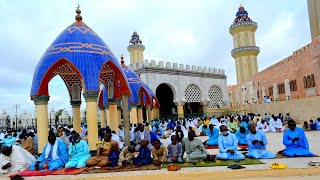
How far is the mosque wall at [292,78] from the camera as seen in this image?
59.1 ft

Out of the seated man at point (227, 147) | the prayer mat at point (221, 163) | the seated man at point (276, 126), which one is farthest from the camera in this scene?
the seated man at point (276, 126)

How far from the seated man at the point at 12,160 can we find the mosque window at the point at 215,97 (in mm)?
23933

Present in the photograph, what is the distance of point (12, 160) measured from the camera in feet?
24.6

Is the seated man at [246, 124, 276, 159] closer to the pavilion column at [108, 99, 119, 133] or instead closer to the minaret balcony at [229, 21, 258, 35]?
the pavilion column at [108, 99, 119, 133]

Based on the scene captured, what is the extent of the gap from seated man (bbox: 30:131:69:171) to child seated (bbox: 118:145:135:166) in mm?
1387

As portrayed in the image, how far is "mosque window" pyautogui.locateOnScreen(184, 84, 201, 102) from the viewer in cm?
2768

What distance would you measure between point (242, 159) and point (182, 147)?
1457 millimetres

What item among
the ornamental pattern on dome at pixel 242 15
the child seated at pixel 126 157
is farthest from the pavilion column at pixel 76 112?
the ornamental pattern on dome at pixel 242 15

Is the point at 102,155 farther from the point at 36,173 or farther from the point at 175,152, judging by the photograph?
the point at 175,152

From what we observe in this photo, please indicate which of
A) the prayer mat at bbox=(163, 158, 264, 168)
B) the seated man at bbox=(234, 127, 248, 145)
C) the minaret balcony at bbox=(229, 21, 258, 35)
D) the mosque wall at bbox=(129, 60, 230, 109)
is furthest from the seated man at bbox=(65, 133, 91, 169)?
the minaret balcony at bbox=(229, 21, 258, 35)

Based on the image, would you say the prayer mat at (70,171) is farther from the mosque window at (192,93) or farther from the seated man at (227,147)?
the mosque window at (192,93)

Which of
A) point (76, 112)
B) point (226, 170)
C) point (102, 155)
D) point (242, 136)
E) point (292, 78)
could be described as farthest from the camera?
point (292, 78)

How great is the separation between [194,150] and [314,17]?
62.5 ft

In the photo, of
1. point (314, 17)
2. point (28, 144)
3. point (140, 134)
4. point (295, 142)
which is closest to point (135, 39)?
point (314, 17)
